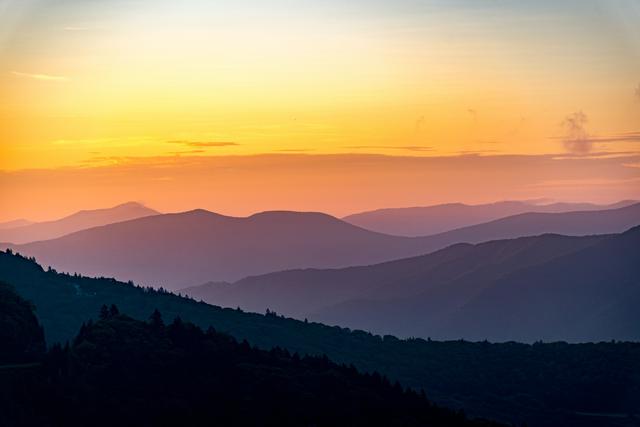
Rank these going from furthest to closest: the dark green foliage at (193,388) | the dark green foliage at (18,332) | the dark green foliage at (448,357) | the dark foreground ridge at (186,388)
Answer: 1. the dark green foliage at (448,357)
2. the dark green foliage at (18,332)
3. the dark green foliage at (193,388)
4. the dark foreground ridge at (186,388)

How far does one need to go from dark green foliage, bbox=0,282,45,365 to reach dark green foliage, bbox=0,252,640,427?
26013mm

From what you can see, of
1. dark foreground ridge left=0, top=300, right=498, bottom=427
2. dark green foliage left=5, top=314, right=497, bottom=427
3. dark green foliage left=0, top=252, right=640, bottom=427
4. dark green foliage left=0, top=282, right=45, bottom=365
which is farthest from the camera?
dark green foliage left=0, top=252, right=640, bottom=427

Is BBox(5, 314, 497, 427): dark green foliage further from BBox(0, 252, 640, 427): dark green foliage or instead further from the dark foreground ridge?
BBox(0, 252, 640, 427): dark green foliage

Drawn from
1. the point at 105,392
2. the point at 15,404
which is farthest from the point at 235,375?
the point at 15,404

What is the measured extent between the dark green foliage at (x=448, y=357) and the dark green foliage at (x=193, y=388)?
29.8 m

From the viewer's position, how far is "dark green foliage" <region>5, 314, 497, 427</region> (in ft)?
378

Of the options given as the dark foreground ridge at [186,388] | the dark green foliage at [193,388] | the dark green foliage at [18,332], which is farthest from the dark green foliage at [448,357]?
the dark green foliage at [193,388]

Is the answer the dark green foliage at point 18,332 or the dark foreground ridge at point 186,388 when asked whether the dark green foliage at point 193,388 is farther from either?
the dark green foliage at point 18,332

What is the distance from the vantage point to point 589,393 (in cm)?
17788

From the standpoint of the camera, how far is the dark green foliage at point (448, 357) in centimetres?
16950

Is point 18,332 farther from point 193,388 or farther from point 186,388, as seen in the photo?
point 193,388

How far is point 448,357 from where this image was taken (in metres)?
190

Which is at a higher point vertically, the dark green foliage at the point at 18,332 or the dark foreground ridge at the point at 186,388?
the dark green foliage at the point at 18,332

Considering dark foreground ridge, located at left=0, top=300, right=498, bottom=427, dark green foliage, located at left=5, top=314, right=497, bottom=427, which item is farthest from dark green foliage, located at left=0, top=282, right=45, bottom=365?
dark green foliage, located at left=5, top=314, right=497, bottom=427
